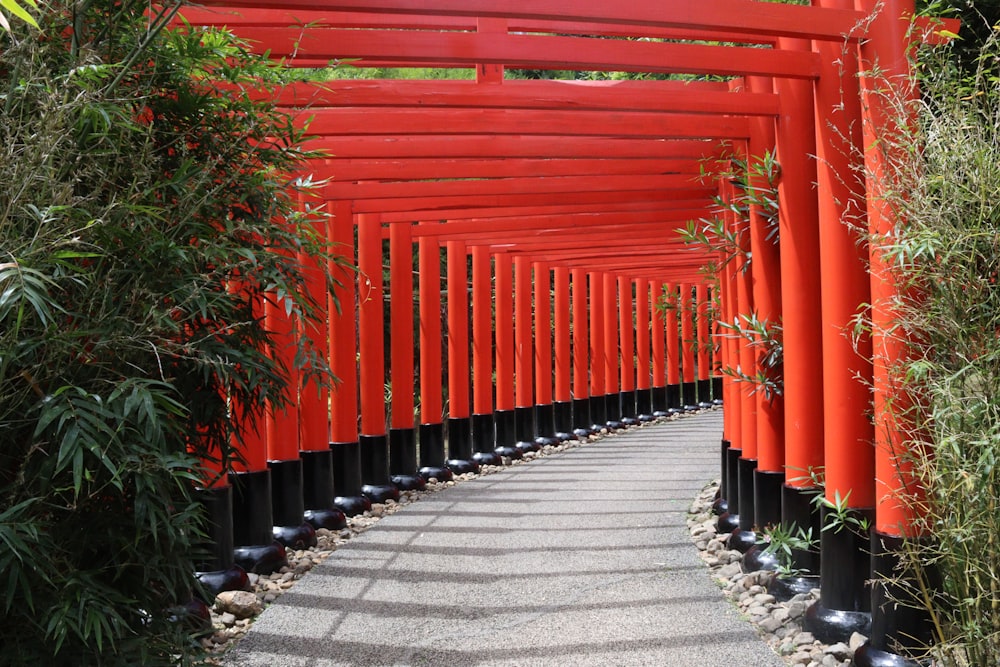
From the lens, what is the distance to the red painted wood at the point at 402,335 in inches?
415

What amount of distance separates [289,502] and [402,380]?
3165 millimetres

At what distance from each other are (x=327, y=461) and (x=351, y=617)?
311cm

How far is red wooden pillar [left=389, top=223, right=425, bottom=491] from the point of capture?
10.6 meters

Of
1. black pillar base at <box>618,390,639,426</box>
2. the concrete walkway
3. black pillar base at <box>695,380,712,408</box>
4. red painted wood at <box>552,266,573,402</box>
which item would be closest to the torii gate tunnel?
the concrete walkway

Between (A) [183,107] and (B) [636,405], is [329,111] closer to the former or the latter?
(A) [183,107]

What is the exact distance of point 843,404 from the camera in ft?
15.1

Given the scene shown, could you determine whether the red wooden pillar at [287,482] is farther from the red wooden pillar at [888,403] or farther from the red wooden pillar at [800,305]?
the red wooden pillar at [888,403]

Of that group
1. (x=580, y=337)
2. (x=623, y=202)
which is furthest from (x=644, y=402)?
(x=623, y=202)

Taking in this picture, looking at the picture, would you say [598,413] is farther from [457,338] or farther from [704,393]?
[704,393]

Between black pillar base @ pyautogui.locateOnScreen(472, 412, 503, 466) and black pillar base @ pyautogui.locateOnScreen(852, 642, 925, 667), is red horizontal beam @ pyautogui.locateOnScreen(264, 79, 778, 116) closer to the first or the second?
black pillar base @ pyautogui.locateOnScreen(852, 642, 925, 667)

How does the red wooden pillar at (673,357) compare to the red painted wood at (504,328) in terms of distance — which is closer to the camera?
the red painted wood at (504,328)

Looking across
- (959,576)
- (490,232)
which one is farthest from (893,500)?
(490,232)

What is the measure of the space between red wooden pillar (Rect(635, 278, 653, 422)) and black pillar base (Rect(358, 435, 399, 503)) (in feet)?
30.6

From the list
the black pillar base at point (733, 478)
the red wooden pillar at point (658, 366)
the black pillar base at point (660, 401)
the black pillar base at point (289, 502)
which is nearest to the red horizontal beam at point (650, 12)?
the black pillar base at point (733, 478)
